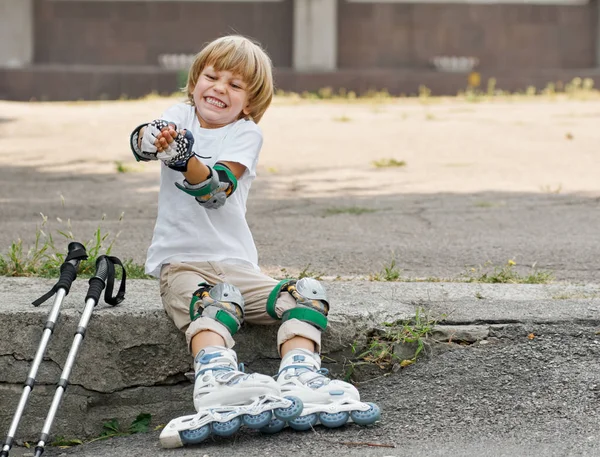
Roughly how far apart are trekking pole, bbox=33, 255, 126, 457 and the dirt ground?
3.56 feet

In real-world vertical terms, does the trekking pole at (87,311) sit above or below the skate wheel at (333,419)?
above

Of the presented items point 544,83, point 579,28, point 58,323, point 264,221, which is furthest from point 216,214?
point 579,28

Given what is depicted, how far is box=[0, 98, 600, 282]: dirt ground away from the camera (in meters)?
5.17

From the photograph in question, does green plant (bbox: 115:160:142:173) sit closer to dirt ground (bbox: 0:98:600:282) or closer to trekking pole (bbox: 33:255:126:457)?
dirt ground (bbox: 0:98:600:282)

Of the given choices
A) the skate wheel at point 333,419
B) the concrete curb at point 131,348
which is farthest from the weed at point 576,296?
the skate wheel at point 333,419

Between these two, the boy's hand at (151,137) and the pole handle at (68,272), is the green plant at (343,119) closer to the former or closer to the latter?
the pole handle at (68,272)

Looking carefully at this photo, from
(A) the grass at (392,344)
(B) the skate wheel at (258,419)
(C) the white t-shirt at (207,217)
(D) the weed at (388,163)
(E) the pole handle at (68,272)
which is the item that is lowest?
(B) the skate wheel at (258,419)

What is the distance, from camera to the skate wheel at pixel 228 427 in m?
2.95

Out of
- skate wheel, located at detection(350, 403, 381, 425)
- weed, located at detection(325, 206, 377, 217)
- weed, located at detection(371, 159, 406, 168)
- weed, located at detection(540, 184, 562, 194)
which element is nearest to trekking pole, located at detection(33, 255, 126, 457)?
skate wheel, located at detection(350, 403, 381, 425)

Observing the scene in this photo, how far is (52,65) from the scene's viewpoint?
15922mm

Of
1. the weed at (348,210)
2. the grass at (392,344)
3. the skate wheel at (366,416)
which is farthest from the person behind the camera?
the weed at (348,210)

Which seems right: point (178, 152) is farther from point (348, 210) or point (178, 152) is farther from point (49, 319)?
point (348, 210)

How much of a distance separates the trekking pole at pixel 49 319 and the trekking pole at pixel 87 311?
0.07 m

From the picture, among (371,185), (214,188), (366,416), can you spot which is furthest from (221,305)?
(371,185)
